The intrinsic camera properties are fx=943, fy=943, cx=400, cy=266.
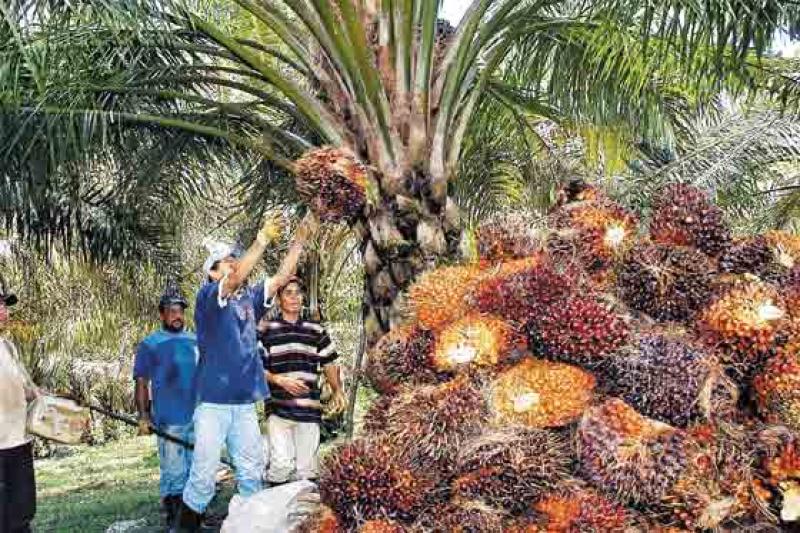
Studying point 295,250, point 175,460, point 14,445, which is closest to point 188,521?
point 14,445

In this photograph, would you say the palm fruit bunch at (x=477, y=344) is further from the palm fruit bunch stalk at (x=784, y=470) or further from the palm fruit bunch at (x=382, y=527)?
the palm fruit bunch stalk at (x=784, y=470)

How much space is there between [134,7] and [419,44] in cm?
163

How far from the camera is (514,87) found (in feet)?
24.7

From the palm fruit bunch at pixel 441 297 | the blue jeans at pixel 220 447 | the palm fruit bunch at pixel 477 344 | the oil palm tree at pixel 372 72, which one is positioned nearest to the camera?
the palm fruit bunch at pixel 477 344

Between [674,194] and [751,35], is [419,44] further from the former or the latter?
[674,194]

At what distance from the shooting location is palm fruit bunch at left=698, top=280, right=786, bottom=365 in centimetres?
245

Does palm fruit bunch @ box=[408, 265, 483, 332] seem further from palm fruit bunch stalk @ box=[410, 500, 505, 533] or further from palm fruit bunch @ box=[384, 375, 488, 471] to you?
palm fruit bunch stalk @ box=[410, 500, 505, 533]

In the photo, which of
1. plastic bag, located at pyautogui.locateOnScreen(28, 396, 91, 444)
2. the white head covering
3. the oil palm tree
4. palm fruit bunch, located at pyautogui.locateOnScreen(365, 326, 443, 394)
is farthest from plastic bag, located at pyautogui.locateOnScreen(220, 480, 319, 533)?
plastic bag, located at pyautogui.locateOnScreen(28, 396, 91, 444)

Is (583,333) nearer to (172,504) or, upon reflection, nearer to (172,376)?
(172,376)

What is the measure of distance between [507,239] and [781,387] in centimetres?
99

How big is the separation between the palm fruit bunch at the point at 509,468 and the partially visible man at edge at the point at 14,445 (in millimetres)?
3339

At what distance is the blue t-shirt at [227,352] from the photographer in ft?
16.1

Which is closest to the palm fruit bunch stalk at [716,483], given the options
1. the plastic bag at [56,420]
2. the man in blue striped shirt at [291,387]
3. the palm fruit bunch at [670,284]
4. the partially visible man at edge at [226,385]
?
the palm fruit bunch at [670,284]

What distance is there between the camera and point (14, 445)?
16.0ft
